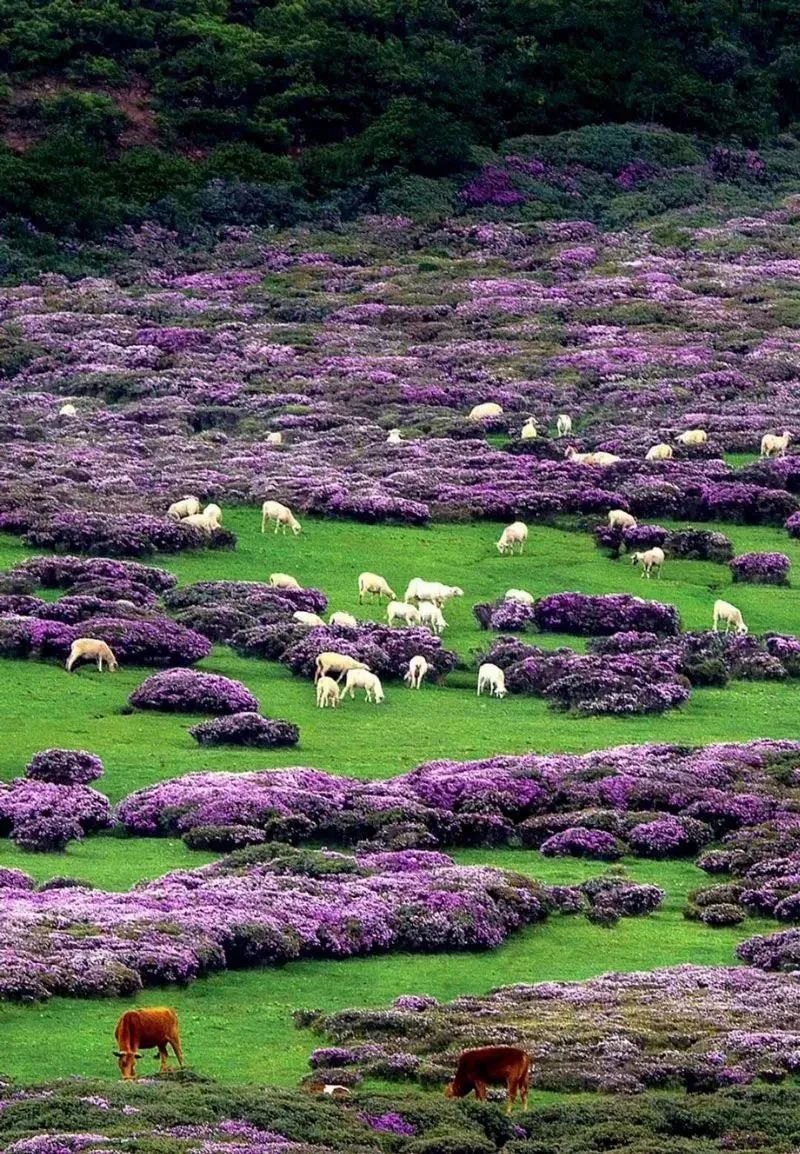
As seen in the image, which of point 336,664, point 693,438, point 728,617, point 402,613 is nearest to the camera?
point 336,664

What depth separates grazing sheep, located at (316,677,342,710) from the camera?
4338 cm

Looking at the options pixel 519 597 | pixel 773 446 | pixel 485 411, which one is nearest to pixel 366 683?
pixel 519 597

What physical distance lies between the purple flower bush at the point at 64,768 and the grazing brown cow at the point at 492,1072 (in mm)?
15543

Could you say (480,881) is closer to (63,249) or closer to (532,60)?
(63,249)

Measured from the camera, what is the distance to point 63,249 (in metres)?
92.6

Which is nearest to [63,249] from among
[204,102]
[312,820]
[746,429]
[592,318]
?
[204,102]

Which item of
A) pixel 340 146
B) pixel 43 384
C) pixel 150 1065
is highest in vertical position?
pixel 340 146

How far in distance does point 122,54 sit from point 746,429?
163ft

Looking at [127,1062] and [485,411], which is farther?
[485,411]

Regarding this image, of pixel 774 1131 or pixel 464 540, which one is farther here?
pixel 464 540

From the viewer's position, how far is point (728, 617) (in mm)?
49750

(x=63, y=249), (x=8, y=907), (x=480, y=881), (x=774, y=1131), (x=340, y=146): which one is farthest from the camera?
(x=340, y=146)

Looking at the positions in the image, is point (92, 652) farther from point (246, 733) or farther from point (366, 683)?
point (246, 733)

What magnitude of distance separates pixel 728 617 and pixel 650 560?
15.2ft
